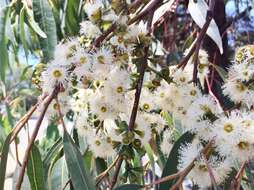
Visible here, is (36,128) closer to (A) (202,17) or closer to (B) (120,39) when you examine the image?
(B) (120,39)

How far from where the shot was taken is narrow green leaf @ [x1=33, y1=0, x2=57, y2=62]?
3.02ft

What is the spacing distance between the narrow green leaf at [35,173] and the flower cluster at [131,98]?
82 millimetres

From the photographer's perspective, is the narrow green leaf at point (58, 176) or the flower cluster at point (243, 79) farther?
the narrow green leaf at point (58, 176)

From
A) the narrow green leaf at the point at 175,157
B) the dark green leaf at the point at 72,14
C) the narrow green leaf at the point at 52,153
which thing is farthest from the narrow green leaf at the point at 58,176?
the dark green leaf at the point at 72,14

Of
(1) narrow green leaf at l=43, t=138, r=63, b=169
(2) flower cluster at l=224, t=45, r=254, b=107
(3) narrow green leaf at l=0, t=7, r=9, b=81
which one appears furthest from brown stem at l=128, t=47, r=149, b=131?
(3) narrow green leaf at l=0, t=7, r=9, b=81

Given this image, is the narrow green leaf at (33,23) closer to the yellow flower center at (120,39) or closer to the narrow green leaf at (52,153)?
the narrow green leaf at (52,153)

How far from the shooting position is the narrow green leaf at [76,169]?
65 cm

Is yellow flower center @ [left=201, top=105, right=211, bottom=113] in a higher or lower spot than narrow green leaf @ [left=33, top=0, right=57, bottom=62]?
lower

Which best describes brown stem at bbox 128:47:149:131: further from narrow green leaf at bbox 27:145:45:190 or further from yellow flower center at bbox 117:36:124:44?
narrow green leaf at bbox 27:145:45:190

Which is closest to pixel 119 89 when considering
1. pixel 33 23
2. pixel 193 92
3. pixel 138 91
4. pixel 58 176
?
pixel 138 91

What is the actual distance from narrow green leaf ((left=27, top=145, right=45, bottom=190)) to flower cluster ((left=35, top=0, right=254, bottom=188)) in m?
0.08

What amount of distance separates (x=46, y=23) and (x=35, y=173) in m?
0.32

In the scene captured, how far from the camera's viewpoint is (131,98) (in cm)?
72

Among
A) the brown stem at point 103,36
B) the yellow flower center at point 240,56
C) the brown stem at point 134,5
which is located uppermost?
the brown stem at point 134,5
